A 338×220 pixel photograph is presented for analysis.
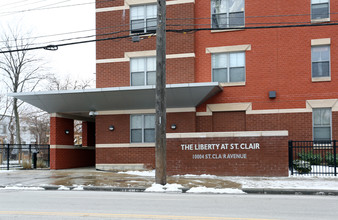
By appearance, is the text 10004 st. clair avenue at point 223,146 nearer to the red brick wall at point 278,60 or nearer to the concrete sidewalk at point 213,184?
the concrete sidewalk at point 213,184

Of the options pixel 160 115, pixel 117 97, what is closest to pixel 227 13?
pixel 117 97

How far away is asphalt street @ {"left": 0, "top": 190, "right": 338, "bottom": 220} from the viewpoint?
855 cm

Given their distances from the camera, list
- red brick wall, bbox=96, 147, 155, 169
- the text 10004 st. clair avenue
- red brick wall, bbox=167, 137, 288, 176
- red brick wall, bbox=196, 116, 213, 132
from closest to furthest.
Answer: red brick wall, bbox=167, 137, 288, 176 < the text 10004 st. clair avenue < red brick wall, bbox=196, 116, 213, 132 < red brick wall, bbox=96, 147, 155, 169

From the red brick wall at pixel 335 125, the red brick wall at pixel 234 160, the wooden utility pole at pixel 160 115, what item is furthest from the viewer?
the red brick wall at pixel 335 125

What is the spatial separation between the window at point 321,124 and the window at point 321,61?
183cm

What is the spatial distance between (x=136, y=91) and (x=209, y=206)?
10766 mm

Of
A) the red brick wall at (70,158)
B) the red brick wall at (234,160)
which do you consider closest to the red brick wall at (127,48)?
the red brick wall at (234,160)

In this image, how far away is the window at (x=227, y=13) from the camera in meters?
21.0

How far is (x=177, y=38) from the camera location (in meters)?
21.1

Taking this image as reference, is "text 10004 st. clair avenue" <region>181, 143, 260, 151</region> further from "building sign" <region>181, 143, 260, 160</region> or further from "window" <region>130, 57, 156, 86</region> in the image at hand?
"window" <region>130, 57, 156, 86</region>

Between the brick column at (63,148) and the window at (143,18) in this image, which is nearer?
the window at (143,18)

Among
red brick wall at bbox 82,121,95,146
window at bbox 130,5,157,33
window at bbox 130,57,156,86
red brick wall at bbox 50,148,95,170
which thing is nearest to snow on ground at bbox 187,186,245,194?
window at bbox 130,57,156,86

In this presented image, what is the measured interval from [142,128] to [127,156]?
5.66 feet

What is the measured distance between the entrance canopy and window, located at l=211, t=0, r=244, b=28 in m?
3.73
